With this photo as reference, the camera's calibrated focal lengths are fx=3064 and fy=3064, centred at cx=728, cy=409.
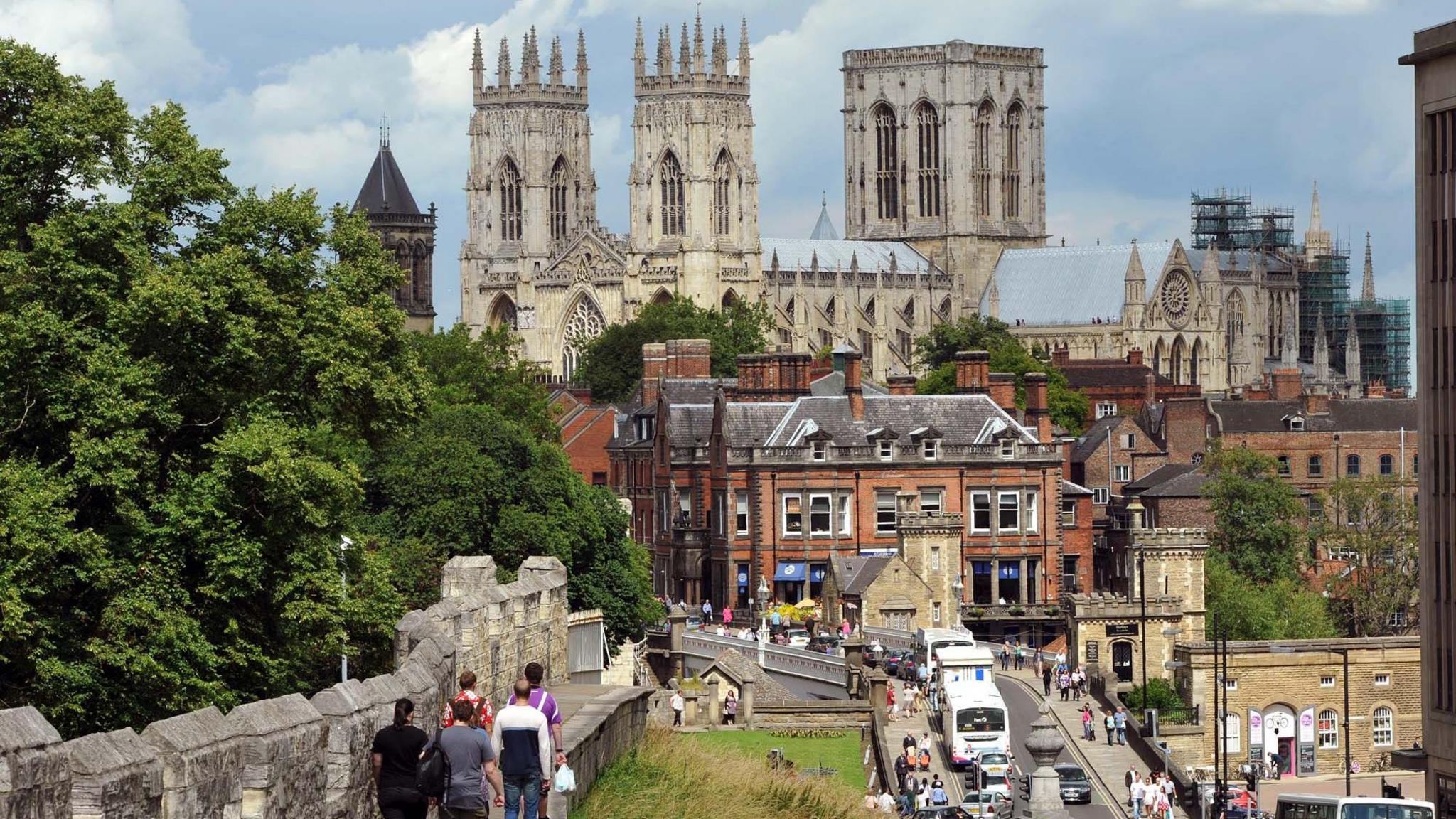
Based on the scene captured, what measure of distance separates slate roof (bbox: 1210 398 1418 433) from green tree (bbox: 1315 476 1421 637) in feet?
45.1

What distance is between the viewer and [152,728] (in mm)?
15922

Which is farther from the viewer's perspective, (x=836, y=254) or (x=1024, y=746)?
(x=836, y=254)

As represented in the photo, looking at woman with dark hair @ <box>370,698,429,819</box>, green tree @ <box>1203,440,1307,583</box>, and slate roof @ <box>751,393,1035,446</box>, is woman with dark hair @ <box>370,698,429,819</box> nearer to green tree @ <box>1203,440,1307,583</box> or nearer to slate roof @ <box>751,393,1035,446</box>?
slate roof @ <box>751,393,1035,446</box>

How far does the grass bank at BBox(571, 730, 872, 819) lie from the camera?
2620 centimetres

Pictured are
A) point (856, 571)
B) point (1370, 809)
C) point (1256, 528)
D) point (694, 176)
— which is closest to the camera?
point (1370, 809)

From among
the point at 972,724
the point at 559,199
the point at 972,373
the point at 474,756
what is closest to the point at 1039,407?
the point at 972,373

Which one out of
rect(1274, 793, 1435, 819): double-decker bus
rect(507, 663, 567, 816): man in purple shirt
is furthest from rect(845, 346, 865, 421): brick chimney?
rect(507, 663, 567, 816): man in purple shirt

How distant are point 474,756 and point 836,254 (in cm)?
17344

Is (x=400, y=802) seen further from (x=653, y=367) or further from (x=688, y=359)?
(x=653, y=367)

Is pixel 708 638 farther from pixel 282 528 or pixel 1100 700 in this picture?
pixel 282 528

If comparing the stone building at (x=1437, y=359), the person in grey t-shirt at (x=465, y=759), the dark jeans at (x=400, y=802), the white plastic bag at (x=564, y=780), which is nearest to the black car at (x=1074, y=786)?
the stone building at (x=1437, y=359)

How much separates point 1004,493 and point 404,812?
206 ft

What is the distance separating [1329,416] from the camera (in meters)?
114

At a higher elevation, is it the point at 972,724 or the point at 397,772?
the point at 397,772
